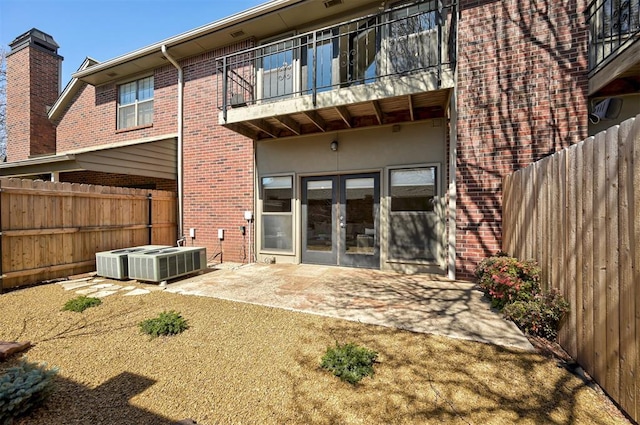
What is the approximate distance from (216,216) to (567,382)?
752 centimetres

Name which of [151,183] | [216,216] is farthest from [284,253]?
[151,183]

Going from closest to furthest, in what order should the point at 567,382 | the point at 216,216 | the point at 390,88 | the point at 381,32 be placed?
the point at 567,382
the point at 390,88
the point at 381,32
the point at 216,216

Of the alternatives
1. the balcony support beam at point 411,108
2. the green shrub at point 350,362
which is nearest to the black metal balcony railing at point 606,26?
the balcony support beam at point 411,108

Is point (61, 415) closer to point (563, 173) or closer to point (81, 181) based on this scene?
point (563, 173)

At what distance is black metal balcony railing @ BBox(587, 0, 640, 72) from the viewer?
4.09 m

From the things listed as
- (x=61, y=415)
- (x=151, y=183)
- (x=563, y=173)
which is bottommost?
(x=61, y=415)

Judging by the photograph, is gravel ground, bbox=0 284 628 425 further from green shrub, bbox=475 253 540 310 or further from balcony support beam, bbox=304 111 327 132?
balcony support beam, bbox=304 111 327 132

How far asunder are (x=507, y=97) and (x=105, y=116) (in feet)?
39.9

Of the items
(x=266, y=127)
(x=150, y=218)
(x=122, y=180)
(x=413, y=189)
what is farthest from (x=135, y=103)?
(x=413, y=189)

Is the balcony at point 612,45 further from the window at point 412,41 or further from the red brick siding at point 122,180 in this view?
the red brick siding at point 122,180

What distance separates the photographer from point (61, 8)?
7.32 m

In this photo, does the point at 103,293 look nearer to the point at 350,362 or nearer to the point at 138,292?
the point at 138,292

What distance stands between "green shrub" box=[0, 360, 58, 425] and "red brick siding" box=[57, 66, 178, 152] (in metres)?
7.53

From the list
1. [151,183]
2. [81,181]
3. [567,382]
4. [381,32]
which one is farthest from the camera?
[81,181]
